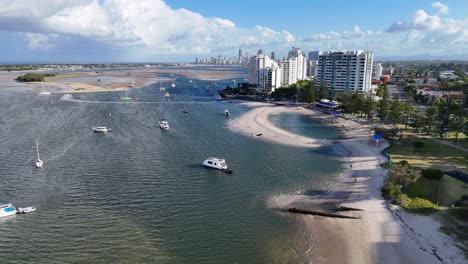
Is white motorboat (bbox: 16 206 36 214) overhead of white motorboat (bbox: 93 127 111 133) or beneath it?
beneath

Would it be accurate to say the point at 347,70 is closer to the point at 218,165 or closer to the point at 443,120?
the point at 443,120

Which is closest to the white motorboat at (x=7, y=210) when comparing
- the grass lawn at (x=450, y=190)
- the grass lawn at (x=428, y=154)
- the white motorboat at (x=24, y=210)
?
the white motorboat at (x=24, y=210)

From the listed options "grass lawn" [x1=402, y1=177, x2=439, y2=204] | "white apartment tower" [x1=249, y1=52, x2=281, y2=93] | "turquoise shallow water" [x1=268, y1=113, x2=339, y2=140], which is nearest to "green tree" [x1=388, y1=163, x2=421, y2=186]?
"grass lawn" [x1=402, y1=177, x2=439, y2=204]

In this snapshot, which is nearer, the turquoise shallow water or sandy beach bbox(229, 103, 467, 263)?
sandy beach bbox(229, 103, 467, 263)

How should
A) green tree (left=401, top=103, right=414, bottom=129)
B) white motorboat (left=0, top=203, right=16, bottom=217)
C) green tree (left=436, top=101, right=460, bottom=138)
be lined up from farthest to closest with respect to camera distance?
green tree (left=401, top=103, right=414, bottom=129)
green tree (left=436, top=101, right=460, bottom=138)
white motorboat (left=0, top=203, right=16, bottom=217)

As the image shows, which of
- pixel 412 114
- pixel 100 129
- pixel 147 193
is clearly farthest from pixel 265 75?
pixel 147 193

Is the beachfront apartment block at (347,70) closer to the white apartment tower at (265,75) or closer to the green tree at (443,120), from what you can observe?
the white apartment tower at (265,75)

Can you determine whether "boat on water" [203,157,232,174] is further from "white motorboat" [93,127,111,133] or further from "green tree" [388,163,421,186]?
"white motorboat" [93,127,111,133]
